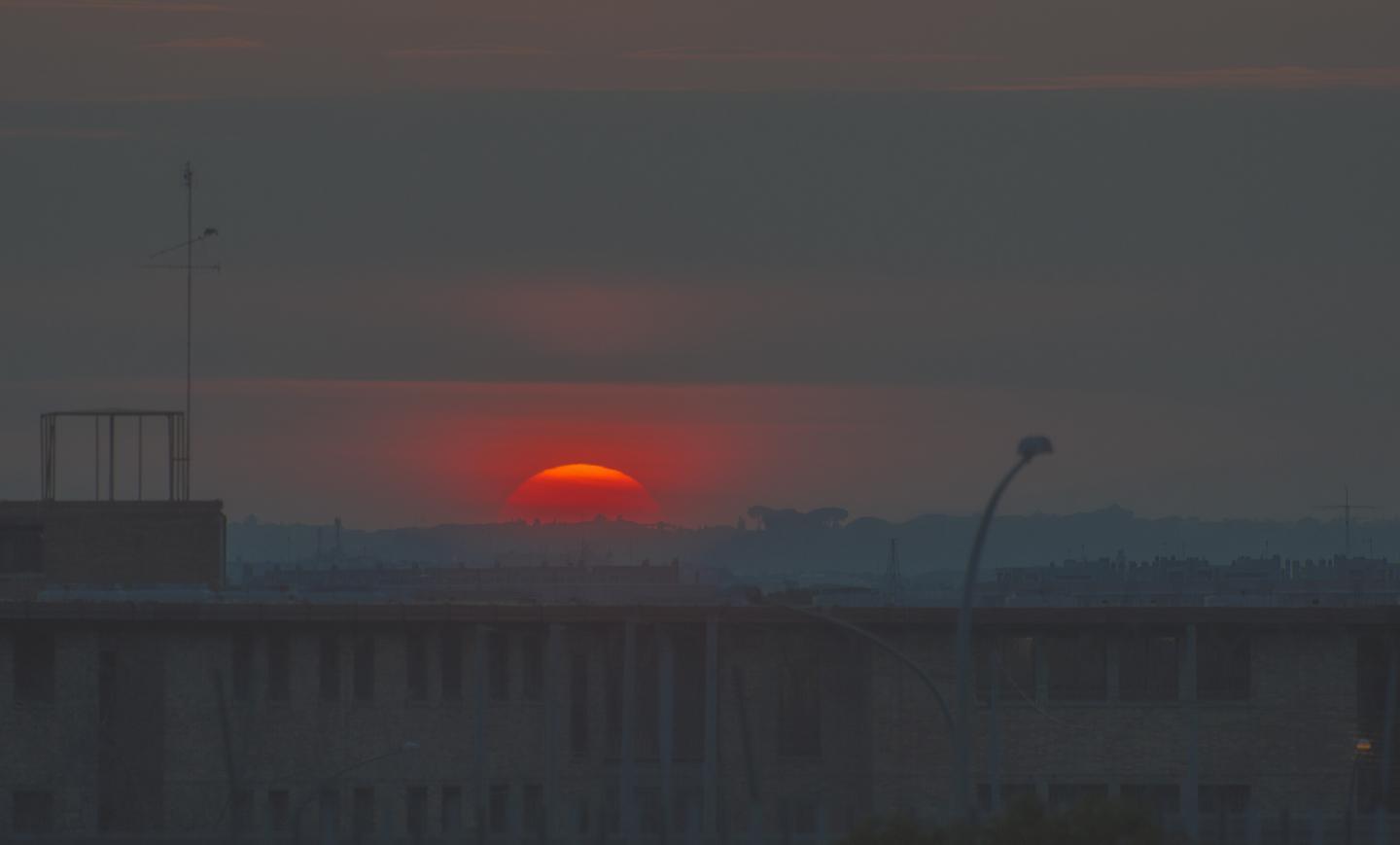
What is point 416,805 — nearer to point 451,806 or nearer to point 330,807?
point 451,806

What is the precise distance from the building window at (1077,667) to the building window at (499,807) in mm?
13666

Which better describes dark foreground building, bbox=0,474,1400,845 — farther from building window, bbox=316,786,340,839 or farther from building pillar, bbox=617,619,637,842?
building window, bbox=316,786,340,839

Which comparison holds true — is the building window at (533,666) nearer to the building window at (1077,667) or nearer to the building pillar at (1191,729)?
the building window at (1077,667)

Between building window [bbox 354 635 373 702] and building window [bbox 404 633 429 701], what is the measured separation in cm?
90

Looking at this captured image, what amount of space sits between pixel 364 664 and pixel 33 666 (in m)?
8.21

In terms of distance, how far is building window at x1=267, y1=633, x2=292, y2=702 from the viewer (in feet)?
216

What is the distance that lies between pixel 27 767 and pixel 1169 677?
2842cm

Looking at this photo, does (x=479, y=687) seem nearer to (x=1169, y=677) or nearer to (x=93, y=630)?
(x=93, y=630)

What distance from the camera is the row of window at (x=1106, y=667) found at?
65.8 metres


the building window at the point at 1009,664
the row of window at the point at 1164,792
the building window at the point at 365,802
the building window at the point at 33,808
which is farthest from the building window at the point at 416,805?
the building window at the point at 1009,664

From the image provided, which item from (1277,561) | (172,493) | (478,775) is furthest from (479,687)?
(1277,561)

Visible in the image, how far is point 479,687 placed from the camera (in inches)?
2576

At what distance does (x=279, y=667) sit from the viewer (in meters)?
66.1

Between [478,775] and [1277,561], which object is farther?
[1277,561]
